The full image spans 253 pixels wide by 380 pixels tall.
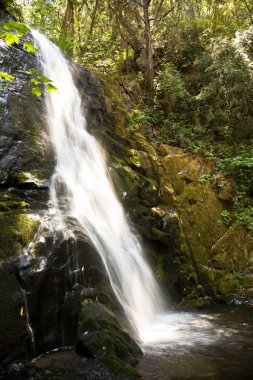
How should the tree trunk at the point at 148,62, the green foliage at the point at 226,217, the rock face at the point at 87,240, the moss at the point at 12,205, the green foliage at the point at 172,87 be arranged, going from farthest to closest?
the tree trunk at the point at 148,62 → the green foliage at the point at 172,87 → the green foliage at the point at 226,217 → the moss at the point at 12,205 → the rock face at the point at 87,240

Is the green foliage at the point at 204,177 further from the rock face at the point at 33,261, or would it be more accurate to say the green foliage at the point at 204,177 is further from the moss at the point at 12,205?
the moss at the point at 12,205

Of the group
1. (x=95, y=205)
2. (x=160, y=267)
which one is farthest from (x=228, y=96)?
(x=95, y=205)

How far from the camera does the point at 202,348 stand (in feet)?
16.6

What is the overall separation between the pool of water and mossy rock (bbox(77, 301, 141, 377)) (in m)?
0.21

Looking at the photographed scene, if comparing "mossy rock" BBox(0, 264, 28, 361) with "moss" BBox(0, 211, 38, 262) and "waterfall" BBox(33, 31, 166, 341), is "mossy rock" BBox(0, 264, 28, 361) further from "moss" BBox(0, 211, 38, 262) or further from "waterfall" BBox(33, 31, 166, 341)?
"waterfall" BBox(33, 31, 166, 341)

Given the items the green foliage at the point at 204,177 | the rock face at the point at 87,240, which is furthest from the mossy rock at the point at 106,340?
the green foliage at the point at 204,177

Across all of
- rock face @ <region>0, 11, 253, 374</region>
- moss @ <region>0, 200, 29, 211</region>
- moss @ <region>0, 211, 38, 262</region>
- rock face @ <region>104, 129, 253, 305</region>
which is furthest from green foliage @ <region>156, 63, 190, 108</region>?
moss @ <region>0, 211, 38, 262</region>

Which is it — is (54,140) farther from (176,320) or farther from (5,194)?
(176,320)

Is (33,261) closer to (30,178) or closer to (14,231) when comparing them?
(14,231)

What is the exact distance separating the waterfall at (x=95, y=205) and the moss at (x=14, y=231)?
68cm

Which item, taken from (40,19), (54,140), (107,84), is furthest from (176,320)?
(40,19)

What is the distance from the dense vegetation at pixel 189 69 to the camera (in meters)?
10.9

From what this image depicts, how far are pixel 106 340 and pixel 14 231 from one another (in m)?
1.82

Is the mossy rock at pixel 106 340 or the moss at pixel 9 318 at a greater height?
the moss at pixel 9 318
